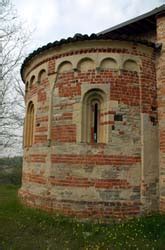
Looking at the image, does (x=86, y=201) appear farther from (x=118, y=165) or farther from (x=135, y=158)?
(x=135, y=158)

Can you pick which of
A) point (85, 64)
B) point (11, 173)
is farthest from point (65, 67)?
point (11, 173)

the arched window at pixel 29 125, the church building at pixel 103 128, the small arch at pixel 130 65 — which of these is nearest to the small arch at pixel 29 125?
the arched window at pixel 29 125

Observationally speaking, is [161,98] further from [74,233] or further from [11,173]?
[11,173]

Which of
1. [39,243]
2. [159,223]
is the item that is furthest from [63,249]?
[159,223]

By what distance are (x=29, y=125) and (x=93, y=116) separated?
3.18 metres

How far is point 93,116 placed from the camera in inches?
342

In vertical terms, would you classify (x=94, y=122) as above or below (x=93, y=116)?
below

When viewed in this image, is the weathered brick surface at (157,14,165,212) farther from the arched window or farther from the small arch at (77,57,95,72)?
the arched window

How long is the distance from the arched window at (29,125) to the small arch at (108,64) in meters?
3.28

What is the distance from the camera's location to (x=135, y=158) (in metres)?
8.34

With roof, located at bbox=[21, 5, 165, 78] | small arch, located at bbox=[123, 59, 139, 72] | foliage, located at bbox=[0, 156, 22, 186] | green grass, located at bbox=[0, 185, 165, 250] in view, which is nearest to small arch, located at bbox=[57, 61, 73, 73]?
roof, located at bbox=[21, 5, 165, 78]

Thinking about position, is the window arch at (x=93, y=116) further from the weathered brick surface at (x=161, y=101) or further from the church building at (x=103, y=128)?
the weathered brick surface at (x=161, y=101)

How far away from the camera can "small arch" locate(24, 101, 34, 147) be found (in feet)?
35.1

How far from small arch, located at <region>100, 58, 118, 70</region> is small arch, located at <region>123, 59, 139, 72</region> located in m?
0.30
